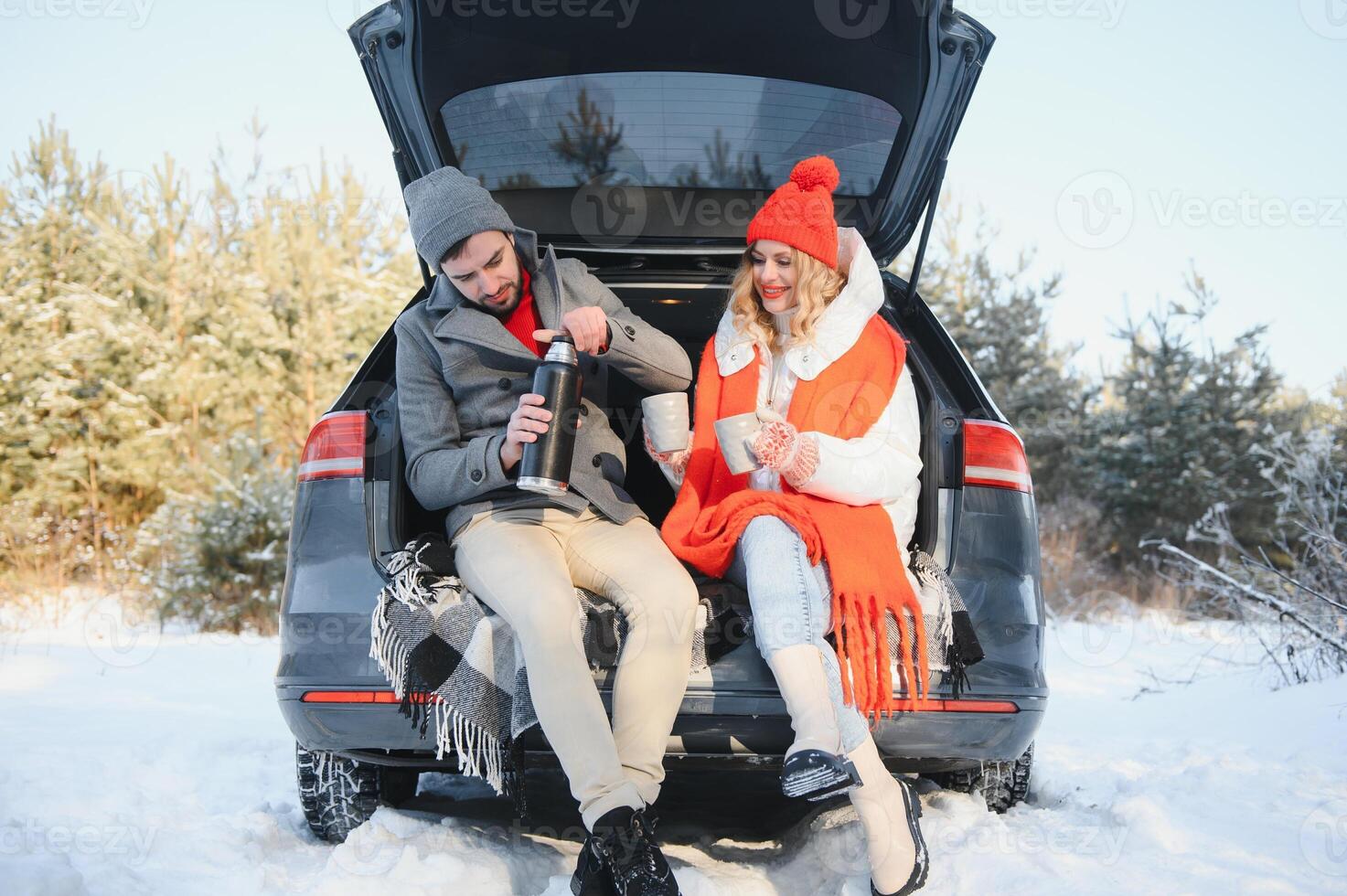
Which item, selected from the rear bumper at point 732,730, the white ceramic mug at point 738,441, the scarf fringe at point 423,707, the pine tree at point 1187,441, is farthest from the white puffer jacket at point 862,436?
the pine tree at point 1187,441

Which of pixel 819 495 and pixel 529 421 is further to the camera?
pixel 819 495

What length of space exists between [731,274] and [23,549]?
940 cm

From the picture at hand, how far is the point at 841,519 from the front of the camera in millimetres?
2309

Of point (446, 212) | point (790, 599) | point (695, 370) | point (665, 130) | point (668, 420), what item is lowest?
point (790, 599)

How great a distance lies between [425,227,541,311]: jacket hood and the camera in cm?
262

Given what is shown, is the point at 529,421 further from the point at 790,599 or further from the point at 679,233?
the point at 679,233

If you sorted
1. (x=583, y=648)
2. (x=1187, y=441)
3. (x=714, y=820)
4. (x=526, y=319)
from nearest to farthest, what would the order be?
(x=583, y=648), (x=526, y=319), (x=714, y=820), (x=1187, y=441)

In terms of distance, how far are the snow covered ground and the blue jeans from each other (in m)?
0.41

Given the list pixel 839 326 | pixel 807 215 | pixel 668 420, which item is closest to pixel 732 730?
pixel 668 420

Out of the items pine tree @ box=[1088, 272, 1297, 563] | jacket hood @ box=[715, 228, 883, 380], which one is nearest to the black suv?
jacket hood @ box=[715, 228, 883, 380]

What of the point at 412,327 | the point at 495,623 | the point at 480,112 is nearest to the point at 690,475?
the point at 495,623

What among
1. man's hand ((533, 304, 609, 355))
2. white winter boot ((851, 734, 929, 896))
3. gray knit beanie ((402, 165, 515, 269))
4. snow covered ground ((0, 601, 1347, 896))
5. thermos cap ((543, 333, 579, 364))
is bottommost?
snow covered ground ((0, 601, 1347, 896))

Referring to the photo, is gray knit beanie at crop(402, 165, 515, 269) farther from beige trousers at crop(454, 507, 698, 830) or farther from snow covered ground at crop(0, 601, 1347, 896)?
snow covered ground at crop(0, 601, 1347, 896)

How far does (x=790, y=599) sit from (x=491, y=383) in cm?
97
